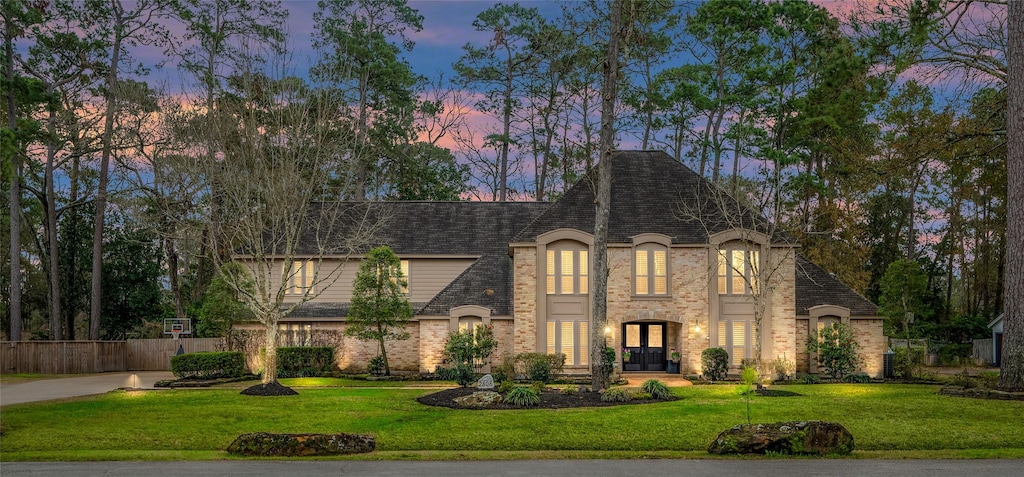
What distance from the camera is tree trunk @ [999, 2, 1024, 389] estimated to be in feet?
78.1

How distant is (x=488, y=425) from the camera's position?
63.7ft

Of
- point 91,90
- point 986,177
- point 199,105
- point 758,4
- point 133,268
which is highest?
point 758,4

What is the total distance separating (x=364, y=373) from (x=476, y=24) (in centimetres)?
2578

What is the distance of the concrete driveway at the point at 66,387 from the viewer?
89.1ft

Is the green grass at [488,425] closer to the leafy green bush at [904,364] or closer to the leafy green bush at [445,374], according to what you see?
the leafy green bush at [445,374]

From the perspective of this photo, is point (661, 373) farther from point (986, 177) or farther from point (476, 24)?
point (476, 24)

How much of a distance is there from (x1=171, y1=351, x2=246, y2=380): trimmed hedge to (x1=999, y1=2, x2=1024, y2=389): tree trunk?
2510 cm

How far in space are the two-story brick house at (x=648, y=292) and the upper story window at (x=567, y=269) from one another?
39mm

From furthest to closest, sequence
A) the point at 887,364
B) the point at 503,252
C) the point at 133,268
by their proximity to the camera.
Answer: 1. the point at 133,268
2. the point at 503,252
3. the point at 887,364

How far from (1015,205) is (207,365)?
26130mm

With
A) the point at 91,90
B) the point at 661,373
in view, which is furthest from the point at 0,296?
the point at 661,373

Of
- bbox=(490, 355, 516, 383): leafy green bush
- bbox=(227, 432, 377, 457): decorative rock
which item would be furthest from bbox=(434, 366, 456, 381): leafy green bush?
bbox=(227, 432, 377, 457): decorative rock

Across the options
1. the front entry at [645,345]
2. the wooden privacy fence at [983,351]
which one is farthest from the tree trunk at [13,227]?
the wooden privacy fence at [983,351]

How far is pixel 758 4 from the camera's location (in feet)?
153
